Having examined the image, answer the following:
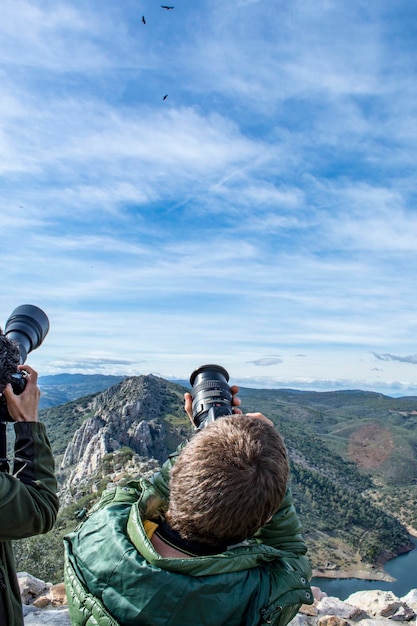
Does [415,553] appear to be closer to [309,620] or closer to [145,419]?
[145,419]

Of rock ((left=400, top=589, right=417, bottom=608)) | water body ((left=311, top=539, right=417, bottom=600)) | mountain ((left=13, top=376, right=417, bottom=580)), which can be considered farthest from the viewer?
water body ((left=311, top=539, right=417, bottom=600))

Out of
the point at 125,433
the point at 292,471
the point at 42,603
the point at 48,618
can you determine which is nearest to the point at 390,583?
the point at 292,471

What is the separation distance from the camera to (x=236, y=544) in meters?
1.73

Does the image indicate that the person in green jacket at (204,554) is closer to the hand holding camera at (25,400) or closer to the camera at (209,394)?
the hand holding camera at (25,400)

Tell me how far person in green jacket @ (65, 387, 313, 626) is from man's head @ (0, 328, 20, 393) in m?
0.80

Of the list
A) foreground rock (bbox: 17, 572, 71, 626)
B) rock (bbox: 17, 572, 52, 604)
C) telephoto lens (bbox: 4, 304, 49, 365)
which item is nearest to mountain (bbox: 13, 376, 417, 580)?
rock (bbox: 17, 572, 52, 604)

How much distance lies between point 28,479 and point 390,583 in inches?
3378

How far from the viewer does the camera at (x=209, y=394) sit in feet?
8.96

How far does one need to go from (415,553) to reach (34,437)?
104791 mm

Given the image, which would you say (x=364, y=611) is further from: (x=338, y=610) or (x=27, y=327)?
(x=27, y=327)

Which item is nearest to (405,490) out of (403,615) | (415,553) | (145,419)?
(415,553)

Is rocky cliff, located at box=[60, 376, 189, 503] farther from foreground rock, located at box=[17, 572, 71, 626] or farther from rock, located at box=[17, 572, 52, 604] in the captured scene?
foreground rock, located at box=[17, 572, 71, 626]

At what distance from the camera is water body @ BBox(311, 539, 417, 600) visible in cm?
5984

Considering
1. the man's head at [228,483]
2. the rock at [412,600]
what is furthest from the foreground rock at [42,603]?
the rock at [412,600]
